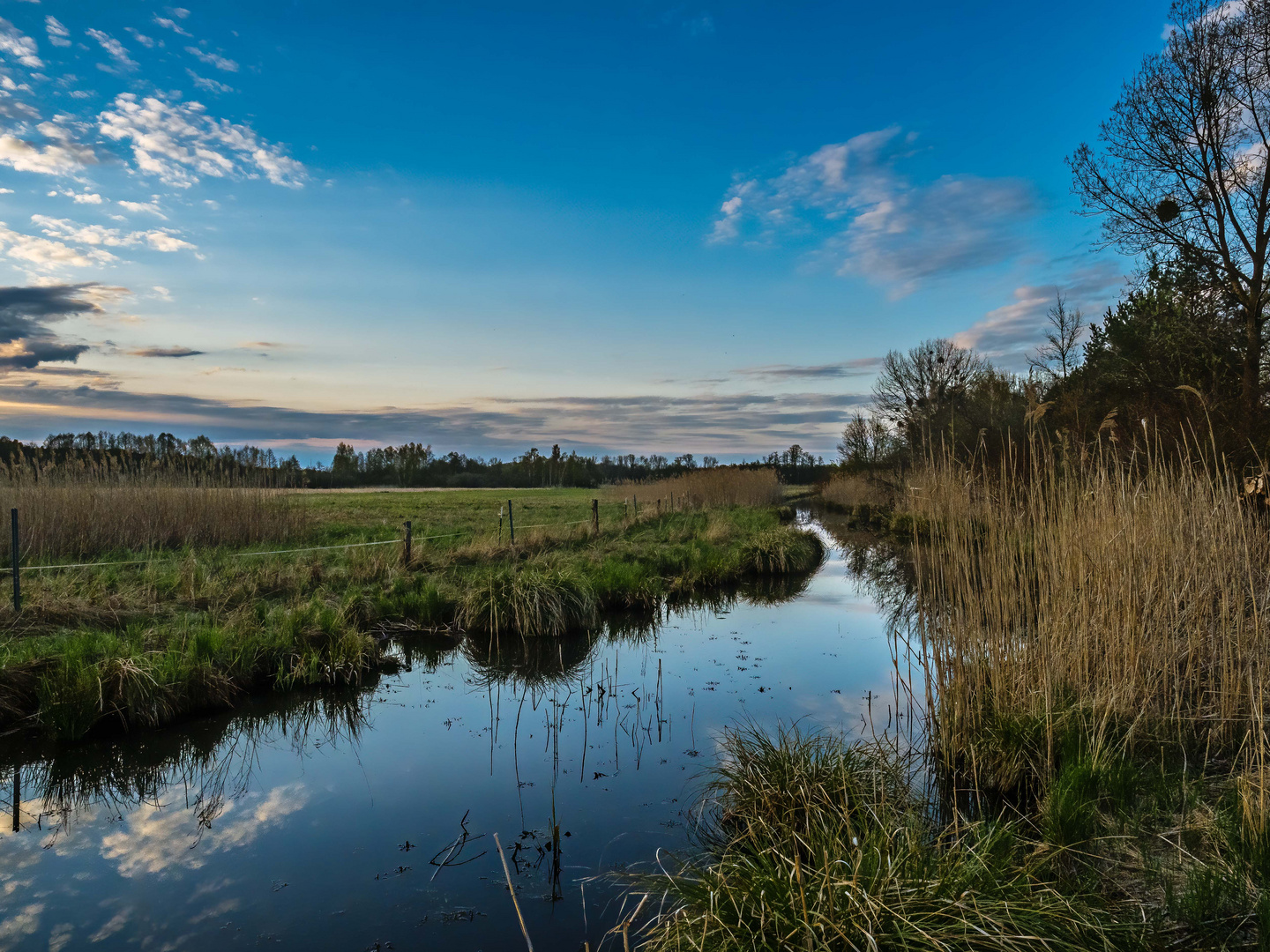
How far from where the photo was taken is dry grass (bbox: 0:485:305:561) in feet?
37.4

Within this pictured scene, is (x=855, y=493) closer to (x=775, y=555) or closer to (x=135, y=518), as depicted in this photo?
(x=775, y=555)

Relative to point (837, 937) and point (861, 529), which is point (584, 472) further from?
point (837, 937)

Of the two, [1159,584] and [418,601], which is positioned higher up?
[1159,584]

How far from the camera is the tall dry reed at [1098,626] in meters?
4.33

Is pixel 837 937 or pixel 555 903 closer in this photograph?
pixel 837 937

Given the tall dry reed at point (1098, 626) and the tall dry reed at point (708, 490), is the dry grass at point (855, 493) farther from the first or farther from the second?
the tall dry reed at point (1098, 626)

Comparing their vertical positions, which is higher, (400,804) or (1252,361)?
(1252,361)

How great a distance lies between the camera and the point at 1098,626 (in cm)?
454

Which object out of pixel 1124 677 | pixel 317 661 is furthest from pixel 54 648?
pixel 1124 677

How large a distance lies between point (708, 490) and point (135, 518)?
1889 cm

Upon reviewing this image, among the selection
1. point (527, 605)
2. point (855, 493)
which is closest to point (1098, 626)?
point (527, 605)

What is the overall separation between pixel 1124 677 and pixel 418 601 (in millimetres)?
7723

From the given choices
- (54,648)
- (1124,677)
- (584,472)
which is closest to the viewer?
(1124,677)

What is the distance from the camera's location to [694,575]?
1324 cm
